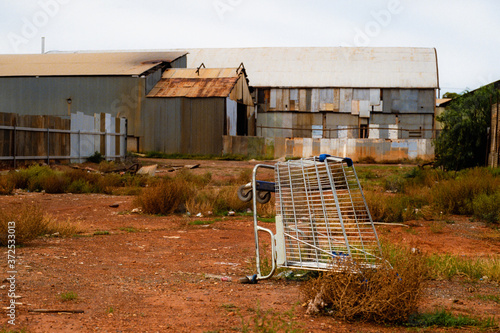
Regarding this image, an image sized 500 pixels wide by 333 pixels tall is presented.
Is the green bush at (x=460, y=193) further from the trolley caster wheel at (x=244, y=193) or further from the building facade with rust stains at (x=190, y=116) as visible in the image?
the building facade with rust stains at (x=190, y=116)

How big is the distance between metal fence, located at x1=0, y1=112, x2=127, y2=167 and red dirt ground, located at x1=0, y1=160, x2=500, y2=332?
11.4m

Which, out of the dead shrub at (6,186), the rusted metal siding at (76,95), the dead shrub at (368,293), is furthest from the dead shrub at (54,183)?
the rusted metal siding at (76,95)

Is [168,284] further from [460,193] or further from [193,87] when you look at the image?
[193,87]

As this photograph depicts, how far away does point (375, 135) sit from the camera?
140ft

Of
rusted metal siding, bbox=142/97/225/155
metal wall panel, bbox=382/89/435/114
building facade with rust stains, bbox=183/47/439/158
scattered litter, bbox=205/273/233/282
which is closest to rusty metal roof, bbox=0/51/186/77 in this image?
rusted metal siding, bbox=142/97/225/155

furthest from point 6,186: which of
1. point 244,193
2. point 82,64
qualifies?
point 82,64

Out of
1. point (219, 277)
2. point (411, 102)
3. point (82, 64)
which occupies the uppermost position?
point (82, 64)

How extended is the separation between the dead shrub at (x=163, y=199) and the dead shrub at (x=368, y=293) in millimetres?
7539

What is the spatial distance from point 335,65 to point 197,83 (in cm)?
1370

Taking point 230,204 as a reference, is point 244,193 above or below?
above

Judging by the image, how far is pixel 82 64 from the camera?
41219mm

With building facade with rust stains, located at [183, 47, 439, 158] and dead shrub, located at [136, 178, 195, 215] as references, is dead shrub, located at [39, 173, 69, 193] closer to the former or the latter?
dead shrub, located at [136, 178, 195, 215]

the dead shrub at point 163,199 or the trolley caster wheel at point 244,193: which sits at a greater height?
the trolley caster wheel at point 244,193

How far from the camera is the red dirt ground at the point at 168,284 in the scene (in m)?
4.43
